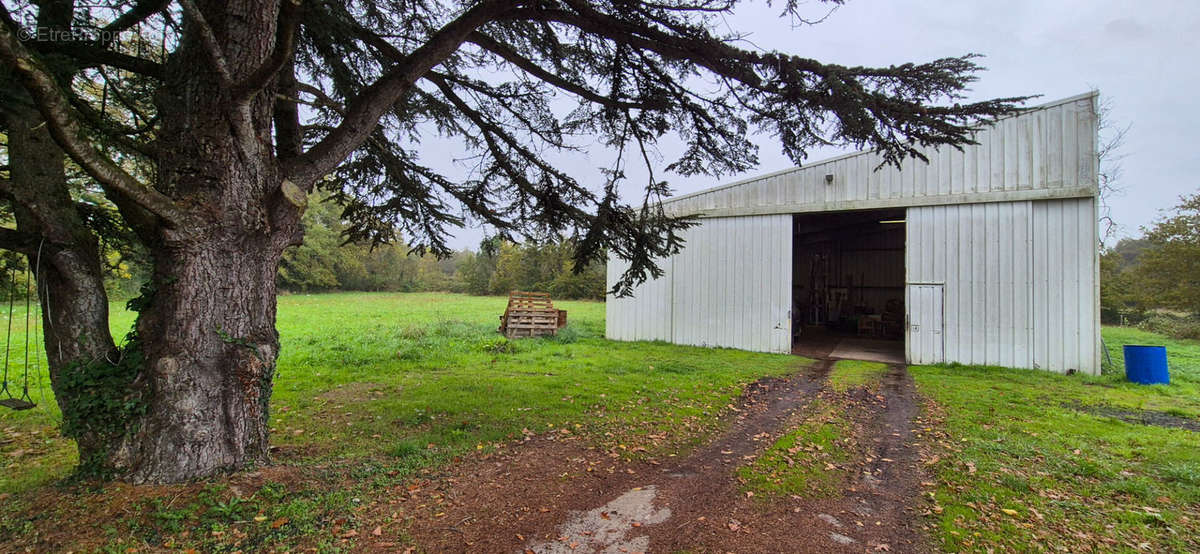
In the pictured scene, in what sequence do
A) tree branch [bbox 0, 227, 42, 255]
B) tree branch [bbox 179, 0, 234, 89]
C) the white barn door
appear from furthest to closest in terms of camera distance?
the white barn door < tree branch [bbox 0, 227, 42, 255] < tree branch [bbox 179, 0, 234, 89]

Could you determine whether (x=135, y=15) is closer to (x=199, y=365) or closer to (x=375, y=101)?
(x=375, y=101)

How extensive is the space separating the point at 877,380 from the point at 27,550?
35.5 ft

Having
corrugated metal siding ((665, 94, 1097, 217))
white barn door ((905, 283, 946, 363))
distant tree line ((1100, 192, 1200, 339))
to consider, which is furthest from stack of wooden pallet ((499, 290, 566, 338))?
→ distant tree line ((1100, 192, 1200, 339))

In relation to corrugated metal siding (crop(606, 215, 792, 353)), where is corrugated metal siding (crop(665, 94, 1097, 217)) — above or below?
above

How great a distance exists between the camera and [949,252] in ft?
35.7

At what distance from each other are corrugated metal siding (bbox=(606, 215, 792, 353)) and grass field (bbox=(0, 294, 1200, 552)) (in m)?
2.35

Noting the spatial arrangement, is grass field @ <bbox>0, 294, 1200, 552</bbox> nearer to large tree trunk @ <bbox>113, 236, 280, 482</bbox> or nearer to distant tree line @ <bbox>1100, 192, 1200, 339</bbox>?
large tree trunk @ <bbox>113, 236, 280, 482</bbox>

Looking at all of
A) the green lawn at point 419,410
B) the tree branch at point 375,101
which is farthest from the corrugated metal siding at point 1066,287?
the tree branch at point 375,101

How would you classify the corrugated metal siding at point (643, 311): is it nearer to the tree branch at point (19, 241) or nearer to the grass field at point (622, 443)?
the grass field at point (622, 443)

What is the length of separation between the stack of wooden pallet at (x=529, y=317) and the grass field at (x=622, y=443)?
158 inches

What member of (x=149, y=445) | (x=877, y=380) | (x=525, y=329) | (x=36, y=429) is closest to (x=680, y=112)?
(x=149, y=445)

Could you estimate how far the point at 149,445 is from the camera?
3.20 metres

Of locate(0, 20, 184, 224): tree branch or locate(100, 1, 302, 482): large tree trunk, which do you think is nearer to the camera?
locate(0, 20, 184, 224): tree branch

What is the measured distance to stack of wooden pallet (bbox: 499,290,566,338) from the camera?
48.1ft
